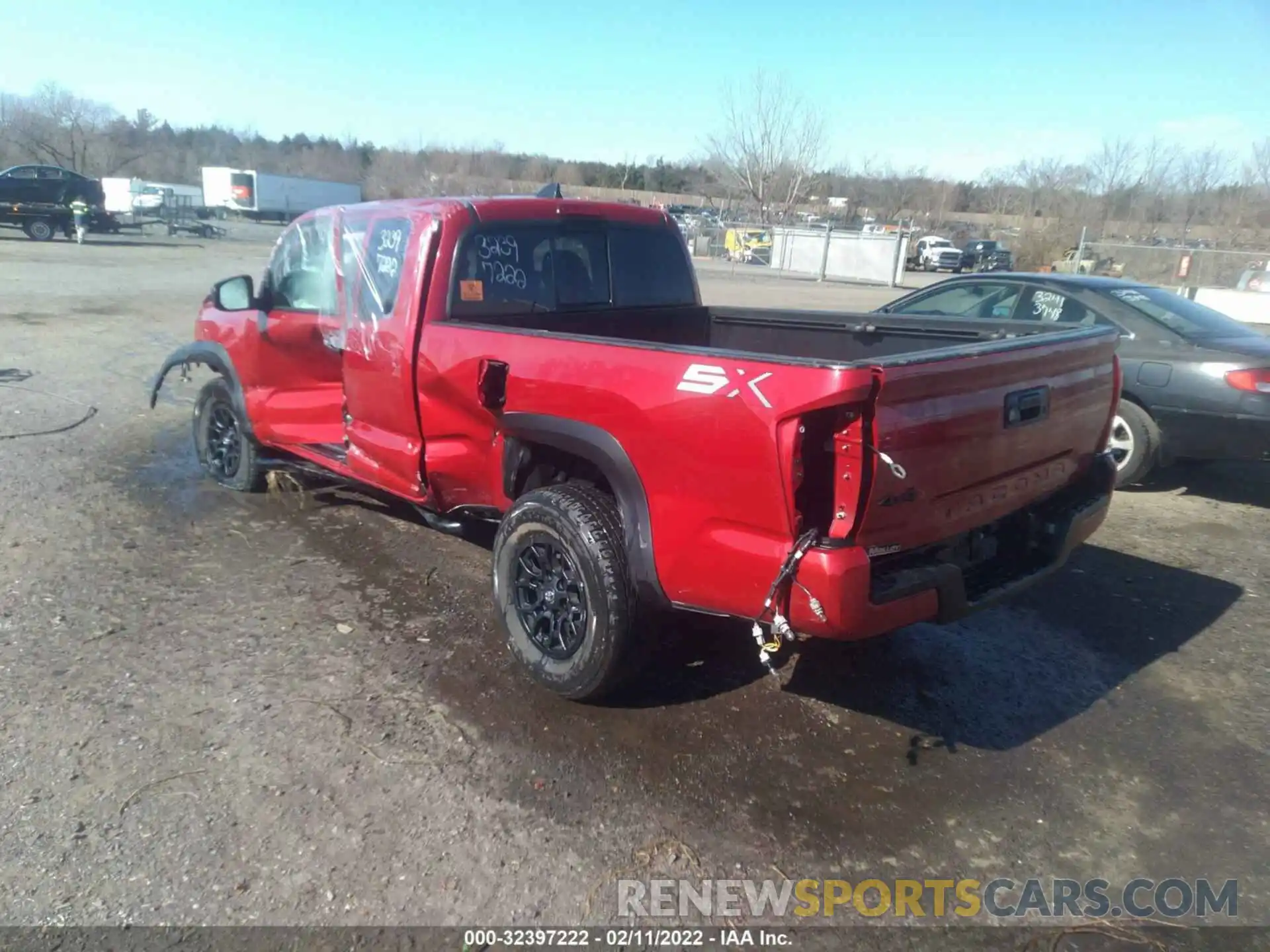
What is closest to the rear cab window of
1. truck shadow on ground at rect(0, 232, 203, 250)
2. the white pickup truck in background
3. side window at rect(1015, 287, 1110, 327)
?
side window at rect(1015, 287, 1110, 327)

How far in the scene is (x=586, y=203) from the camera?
16.1 ft

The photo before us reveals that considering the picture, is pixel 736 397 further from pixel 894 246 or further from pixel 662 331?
pixel 894 246

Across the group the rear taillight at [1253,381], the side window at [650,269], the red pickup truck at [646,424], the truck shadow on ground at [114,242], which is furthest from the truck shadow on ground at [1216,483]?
the truck shadow on ground at [114,242]

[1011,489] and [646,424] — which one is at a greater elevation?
[646,424]

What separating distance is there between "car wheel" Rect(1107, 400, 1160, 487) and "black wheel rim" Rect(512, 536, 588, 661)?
4.64 meters

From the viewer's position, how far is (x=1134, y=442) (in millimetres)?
6625

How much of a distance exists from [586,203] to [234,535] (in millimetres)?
2854

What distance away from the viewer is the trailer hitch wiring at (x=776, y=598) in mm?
2855

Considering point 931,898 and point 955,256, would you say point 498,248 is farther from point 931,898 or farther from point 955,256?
point 955,256

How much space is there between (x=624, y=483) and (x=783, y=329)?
2207mm

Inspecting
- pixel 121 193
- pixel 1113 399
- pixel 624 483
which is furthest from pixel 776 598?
pixel 121 193

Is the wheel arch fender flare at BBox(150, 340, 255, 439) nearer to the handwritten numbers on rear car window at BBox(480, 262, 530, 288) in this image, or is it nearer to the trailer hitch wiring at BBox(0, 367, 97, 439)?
the trailer hitch wiring at BBox(0, 367, 97, 439)

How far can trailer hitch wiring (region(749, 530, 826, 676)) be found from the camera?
2.86 meters

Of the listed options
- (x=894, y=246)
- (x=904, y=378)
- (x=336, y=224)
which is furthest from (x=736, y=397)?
(x=894, y=246)
